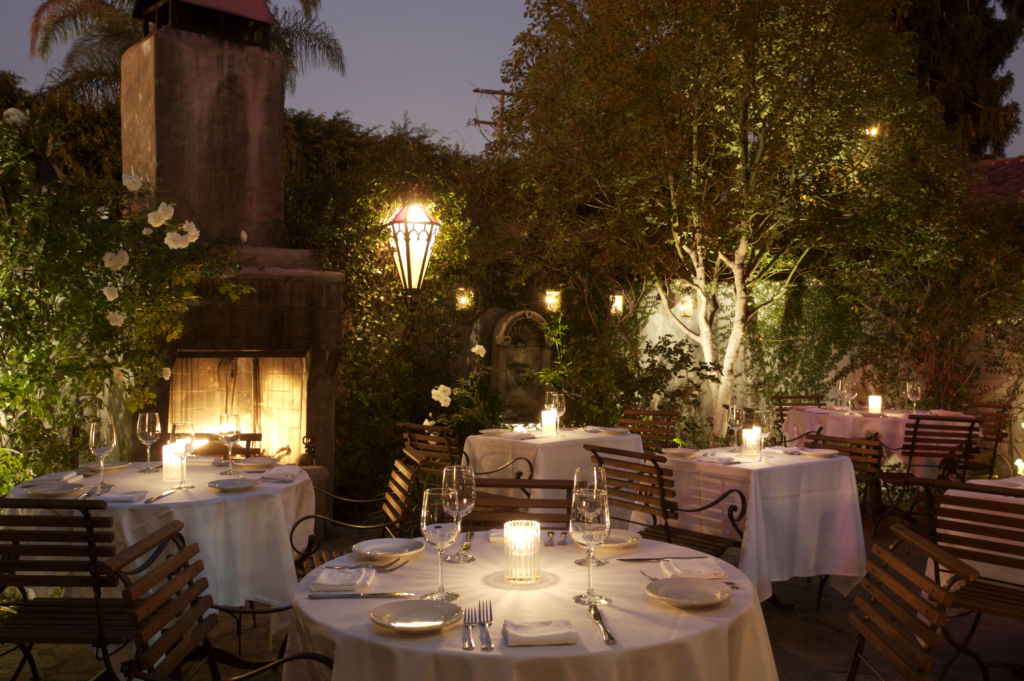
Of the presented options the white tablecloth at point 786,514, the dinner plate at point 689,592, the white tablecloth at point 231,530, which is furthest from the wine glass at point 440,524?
the white tablecloth at point 786,514

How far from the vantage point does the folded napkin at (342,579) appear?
99.0 inches

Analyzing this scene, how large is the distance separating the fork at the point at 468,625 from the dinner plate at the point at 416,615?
0.09 feet

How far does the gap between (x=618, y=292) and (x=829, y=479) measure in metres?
6.15

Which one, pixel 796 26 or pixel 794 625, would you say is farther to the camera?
pixel 796 26

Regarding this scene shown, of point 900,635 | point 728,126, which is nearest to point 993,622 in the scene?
point 900,635

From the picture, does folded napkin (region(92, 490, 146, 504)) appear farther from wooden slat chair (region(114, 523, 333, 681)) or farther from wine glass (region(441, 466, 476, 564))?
wine glass (region(441, 466, 476, 564))

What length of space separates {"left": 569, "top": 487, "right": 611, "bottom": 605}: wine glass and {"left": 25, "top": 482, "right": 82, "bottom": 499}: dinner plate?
2850 millimetres

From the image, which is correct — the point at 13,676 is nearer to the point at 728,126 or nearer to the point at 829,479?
the point at 829,479

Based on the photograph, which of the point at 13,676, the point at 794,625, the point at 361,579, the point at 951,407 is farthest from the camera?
the point at 951,407

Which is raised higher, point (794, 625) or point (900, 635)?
point (900, 635)

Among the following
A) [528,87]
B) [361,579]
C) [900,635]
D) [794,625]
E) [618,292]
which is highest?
[528,87]

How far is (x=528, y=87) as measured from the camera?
Result: 30.6ft

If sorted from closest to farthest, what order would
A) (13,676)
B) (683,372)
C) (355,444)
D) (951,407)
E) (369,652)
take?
1. (369,652)
2. (13,676)
3. (355,444)
4. (951,407)
5. (683,372)

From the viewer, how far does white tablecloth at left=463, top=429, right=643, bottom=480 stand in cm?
595
